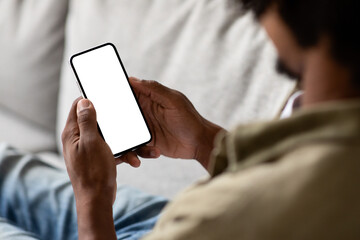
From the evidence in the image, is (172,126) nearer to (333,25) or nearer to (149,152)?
(149,152)

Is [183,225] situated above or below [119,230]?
above

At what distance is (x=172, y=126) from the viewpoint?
896mm

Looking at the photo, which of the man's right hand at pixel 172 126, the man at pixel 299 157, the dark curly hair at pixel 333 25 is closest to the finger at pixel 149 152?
the man's right hand at pixel 172 126

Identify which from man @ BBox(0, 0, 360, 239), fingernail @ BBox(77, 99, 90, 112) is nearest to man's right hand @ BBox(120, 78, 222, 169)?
fingernail @ BBox(77, 99, 90, 112)

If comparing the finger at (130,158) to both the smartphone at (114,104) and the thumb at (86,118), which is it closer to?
the smartphone at (114,104)

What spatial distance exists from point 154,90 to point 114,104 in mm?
66

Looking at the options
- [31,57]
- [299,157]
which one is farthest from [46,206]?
[299,157]

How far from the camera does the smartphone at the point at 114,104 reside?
0.90 metres

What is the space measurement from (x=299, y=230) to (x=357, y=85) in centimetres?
14

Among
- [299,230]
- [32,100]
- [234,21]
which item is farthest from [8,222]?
[299,230]

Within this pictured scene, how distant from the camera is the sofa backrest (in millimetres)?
996

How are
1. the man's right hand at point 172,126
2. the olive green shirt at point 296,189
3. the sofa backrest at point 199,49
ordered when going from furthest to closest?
the sofa backrest at point 199,49 → the man's right hand at point 172,126 → the olive green shirt at point 296,189

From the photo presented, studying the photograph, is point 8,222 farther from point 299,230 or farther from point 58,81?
point 299,230

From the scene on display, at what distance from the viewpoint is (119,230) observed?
938 mm
